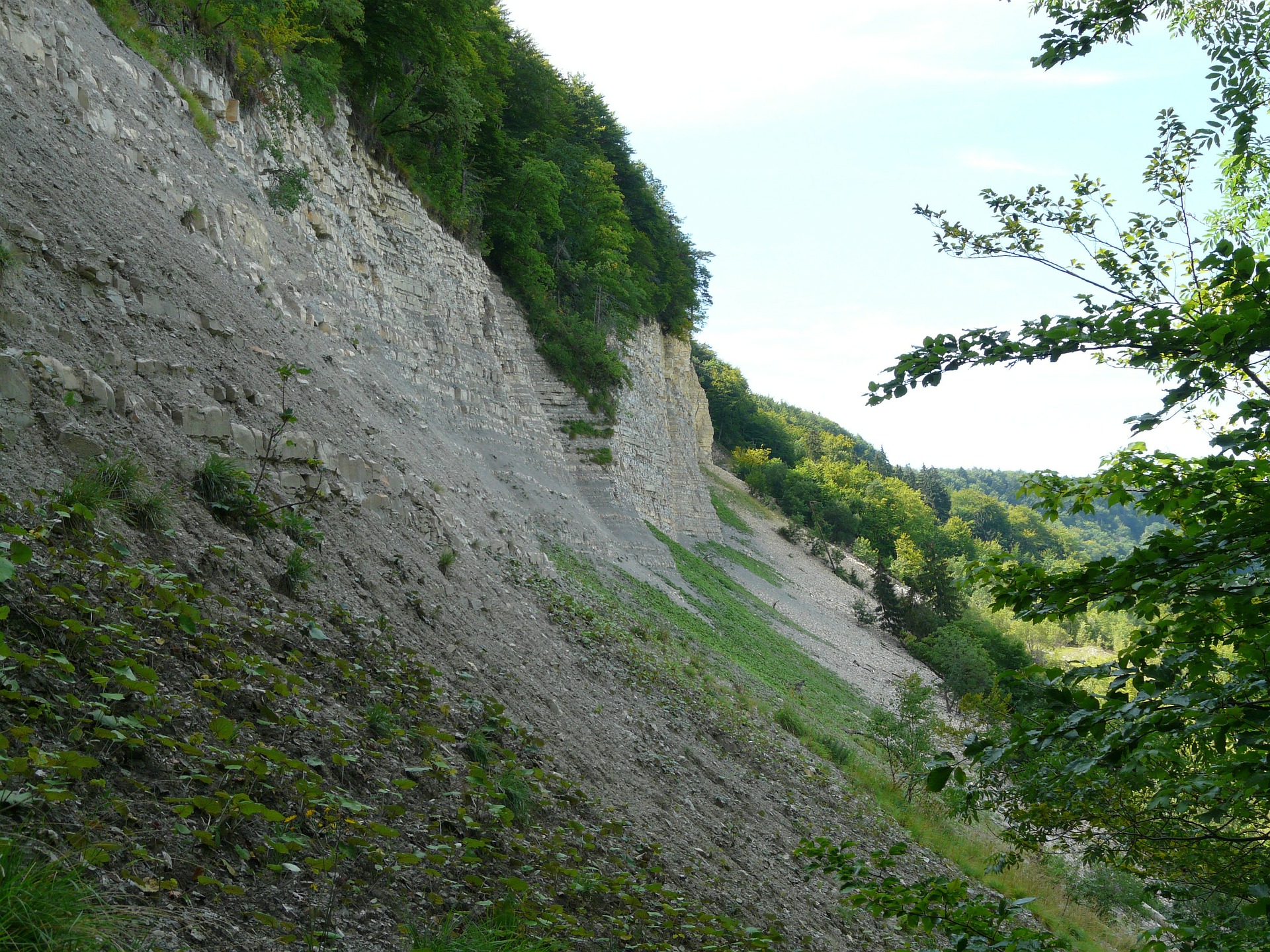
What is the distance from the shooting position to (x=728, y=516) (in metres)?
49.7

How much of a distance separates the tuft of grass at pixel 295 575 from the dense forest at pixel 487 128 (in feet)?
30.4

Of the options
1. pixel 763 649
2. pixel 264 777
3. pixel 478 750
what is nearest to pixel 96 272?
pixel 264 777

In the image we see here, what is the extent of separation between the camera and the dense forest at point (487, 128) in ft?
46.1

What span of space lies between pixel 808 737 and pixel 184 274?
14306 mm

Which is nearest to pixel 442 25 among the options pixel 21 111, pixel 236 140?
pixel 236 140

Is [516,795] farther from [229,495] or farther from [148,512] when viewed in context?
[229,495]

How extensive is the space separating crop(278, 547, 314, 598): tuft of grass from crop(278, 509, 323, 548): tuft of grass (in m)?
0.35

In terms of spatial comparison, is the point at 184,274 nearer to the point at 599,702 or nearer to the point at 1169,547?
the point at 599,702

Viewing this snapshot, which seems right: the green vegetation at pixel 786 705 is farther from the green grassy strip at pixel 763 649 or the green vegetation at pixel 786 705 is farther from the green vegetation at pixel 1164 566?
the green vegetation at pixel 1164 566

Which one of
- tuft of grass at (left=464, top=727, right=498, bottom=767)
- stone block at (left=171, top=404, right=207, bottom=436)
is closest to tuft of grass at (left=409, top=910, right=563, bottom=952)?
tuft of grass at (left=464, top=727, right=498, bottom=767)

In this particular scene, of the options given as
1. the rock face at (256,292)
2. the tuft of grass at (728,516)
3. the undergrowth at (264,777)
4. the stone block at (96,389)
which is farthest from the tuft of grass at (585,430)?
the stone block at (96,389)

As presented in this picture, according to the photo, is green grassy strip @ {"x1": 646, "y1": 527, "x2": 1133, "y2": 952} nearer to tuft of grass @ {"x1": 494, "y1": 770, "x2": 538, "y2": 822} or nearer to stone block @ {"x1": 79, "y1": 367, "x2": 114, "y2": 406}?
tuft of grass @ {"x1": 494, "y1": 770, "x2": 538, "y2": 822}

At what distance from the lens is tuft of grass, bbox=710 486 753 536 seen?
159ft

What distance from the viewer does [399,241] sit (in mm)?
19406
